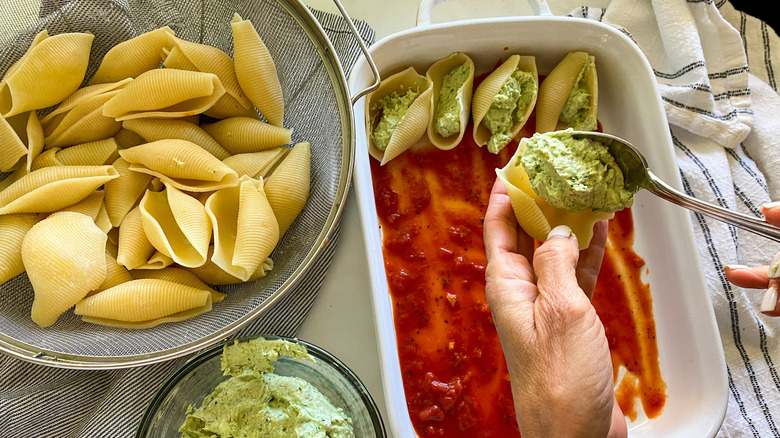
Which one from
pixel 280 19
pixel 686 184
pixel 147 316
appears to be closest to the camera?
pixel 147 316

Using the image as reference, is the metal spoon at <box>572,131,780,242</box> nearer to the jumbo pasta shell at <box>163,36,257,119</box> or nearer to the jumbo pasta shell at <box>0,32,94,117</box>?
the jumbo pasta shell at <box>163,36,257,119</box>

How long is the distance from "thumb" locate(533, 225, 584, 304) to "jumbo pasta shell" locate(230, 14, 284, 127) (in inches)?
25.5

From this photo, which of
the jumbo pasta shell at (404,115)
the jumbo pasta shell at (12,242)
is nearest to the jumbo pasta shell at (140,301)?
the jumbo pasta shell at (12,242)

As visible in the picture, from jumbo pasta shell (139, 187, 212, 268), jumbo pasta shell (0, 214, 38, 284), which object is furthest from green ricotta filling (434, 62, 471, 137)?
jumbo pasta shell (0, 214, 38, 284)

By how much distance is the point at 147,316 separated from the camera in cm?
118

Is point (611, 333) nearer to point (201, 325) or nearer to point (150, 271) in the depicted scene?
point (201, 325)

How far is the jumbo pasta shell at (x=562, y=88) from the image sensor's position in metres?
1.41

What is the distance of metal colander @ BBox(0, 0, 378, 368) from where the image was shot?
3.88ft

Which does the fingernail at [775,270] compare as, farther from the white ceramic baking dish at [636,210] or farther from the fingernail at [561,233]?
the fingernail at [561,233]

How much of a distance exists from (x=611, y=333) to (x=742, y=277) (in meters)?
0.31

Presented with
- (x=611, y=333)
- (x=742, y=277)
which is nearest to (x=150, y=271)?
(x=611, y=333)

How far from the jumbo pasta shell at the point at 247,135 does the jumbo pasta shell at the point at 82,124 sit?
0.73 feet

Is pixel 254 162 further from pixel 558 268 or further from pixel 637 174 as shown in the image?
pixel 637 174

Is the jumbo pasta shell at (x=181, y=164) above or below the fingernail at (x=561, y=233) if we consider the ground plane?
above
